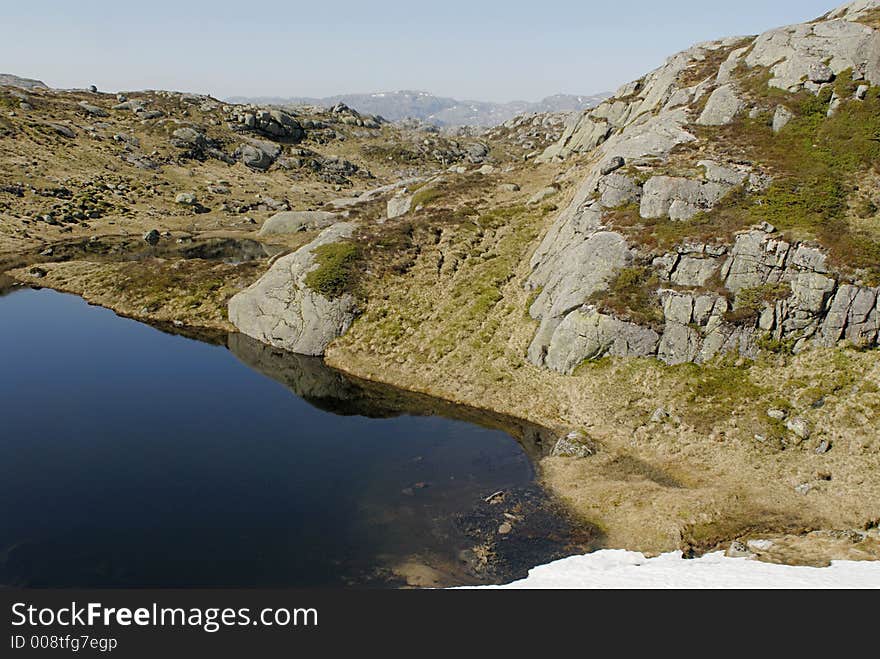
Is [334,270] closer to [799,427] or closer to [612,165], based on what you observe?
[612,165]

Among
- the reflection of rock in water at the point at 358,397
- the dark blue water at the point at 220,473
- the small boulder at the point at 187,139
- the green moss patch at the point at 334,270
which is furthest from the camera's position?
the small boulder at the point at 187,139

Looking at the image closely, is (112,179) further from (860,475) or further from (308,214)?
(860,475)

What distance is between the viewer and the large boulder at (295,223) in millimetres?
110688

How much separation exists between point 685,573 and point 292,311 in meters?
46.2

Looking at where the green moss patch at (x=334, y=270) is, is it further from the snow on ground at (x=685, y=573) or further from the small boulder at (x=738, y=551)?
the small boulder at (x=738, y=551)

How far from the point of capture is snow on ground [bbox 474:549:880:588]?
23.4 metres

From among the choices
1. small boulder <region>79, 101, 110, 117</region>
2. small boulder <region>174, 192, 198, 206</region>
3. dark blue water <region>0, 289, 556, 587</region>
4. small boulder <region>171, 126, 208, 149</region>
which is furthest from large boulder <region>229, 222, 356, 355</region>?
small boulder <region>79, 101, 110, 117</region>

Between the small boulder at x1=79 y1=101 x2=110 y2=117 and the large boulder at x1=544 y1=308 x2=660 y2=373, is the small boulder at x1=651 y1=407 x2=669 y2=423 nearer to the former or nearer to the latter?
the large boulder at x1=544 y1=308 x2=660 y2=373

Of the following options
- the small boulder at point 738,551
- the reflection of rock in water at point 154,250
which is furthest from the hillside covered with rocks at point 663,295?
the small boulder at point 738,551

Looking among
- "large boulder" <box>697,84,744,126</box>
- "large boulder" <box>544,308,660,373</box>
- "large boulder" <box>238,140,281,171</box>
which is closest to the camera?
"large boulder" <box>544,308,660,373</box>

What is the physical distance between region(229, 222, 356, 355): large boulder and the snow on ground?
120 feet

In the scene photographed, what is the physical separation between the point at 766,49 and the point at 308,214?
81.1 m

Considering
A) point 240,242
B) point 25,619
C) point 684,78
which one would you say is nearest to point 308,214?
point 240,242

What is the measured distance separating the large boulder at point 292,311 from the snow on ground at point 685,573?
36.6 m
